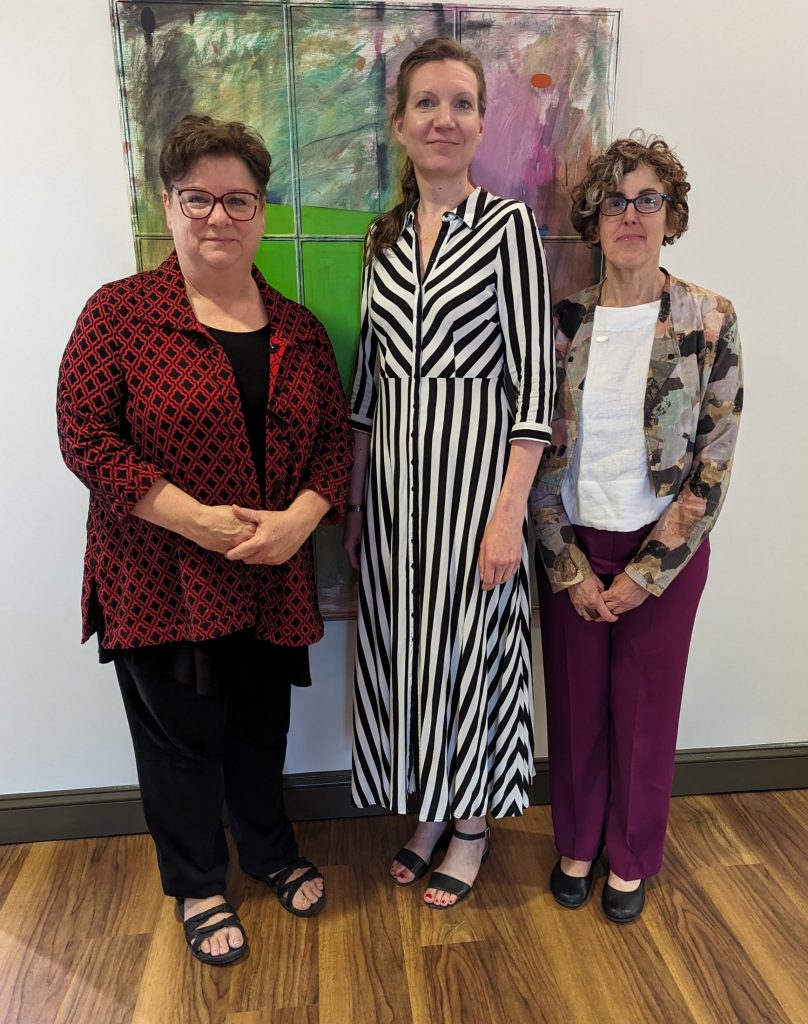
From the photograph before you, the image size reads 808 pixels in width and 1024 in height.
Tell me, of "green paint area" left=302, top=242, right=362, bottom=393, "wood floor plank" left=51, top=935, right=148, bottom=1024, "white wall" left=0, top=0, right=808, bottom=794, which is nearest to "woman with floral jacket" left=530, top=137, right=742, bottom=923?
"white wall" left=0, top=0, right=808, bottom=794

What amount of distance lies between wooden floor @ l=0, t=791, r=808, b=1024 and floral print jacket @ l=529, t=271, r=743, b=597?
0.77m

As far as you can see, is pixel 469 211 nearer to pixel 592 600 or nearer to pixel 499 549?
pixel 499 549

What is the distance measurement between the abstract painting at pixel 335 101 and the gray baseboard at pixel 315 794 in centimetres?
120

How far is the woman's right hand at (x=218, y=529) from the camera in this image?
1.35m

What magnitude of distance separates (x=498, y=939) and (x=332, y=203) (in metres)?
A: 1.64

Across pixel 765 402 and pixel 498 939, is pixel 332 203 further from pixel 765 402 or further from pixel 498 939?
pixel 498 939

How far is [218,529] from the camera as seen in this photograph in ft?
4.44

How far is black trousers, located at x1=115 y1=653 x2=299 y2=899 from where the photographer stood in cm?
151

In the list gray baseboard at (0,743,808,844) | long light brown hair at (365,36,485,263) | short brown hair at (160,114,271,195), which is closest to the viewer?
short brown hair at (160,114,271,195)

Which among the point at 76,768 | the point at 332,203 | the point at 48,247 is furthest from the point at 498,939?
the point at 48,247

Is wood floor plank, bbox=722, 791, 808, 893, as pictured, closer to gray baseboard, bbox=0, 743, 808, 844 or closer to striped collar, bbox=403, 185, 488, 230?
gray baseboard, bbox=0, 743, 808, 844

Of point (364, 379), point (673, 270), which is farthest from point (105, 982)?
point (673, 270)

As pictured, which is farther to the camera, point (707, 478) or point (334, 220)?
point (334, 220)

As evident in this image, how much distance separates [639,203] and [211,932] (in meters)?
1.71
